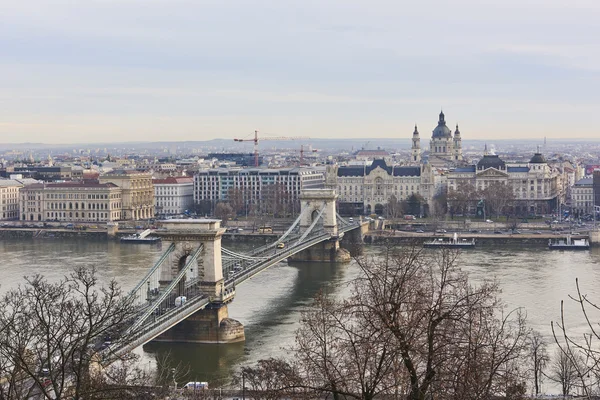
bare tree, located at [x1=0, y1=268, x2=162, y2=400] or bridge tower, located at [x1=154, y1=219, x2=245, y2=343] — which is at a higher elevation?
bare tree, located at [x1=0, y1=268, x2=162, y2=400]

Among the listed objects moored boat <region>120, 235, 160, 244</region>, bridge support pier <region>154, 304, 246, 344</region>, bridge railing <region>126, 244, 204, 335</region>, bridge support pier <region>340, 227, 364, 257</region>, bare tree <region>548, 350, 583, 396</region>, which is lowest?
moored boat <region>120, 235, 160, 244</region>

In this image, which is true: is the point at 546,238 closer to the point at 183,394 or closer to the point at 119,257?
the point at 119,257

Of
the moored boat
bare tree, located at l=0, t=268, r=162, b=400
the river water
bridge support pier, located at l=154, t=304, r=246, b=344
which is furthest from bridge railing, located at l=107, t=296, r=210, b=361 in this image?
the moored boat

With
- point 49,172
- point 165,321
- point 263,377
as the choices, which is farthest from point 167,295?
point 49,172

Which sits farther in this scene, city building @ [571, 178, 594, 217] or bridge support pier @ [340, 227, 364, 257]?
city building @ [571, 178, 594, 217]

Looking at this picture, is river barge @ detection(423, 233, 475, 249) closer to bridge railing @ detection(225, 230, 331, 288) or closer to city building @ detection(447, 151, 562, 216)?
bridge railing @ detection(225, 230, 331, 288)

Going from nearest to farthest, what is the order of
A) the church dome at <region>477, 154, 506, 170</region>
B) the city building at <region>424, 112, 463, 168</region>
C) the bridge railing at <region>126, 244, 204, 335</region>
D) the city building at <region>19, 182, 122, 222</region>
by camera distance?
the bridge railing at <region>126, 244, 204, 335</region> < the city building at <region>19, 182, 122, 222</region> < the church dome at <region>477, 154, 506, 170</region> < the city building at <region>424, 112, 463, 168</region>

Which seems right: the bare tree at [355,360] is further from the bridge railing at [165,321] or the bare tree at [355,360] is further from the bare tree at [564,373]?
the bridge railing at [165,321]
